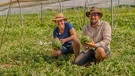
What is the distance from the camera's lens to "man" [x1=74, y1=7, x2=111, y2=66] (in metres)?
6.62

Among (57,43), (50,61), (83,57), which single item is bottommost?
(50,61)

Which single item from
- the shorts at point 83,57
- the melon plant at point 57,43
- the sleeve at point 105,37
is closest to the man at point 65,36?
the melon plant at point 57,43

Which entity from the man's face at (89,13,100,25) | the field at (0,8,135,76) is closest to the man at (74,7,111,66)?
the man's face at (89,13,100,25)

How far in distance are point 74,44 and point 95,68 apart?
1.13 m

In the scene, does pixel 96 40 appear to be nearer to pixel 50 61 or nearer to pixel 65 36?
pixel 65 36

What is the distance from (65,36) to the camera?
7582mm

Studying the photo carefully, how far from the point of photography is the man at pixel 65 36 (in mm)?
7297

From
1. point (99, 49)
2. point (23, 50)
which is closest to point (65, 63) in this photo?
point (99, 49)

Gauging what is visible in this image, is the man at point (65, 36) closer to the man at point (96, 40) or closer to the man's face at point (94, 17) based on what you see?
the man at point (96, 40)

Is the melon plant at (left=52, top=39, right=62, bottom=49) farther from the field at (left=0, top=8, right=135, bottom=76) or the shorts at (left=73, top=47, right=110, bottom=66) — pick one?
the shorts at (left=73, top=47, right=110, bottom=66)

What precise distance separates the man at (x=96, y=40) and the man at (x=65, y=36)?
0.35m

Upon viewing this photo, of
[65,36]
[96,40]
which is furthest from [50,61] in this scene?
[96,40]

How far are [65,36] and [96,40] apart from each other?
3.03ft

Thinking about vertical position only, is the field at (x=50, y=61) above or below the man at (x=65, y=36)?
below
